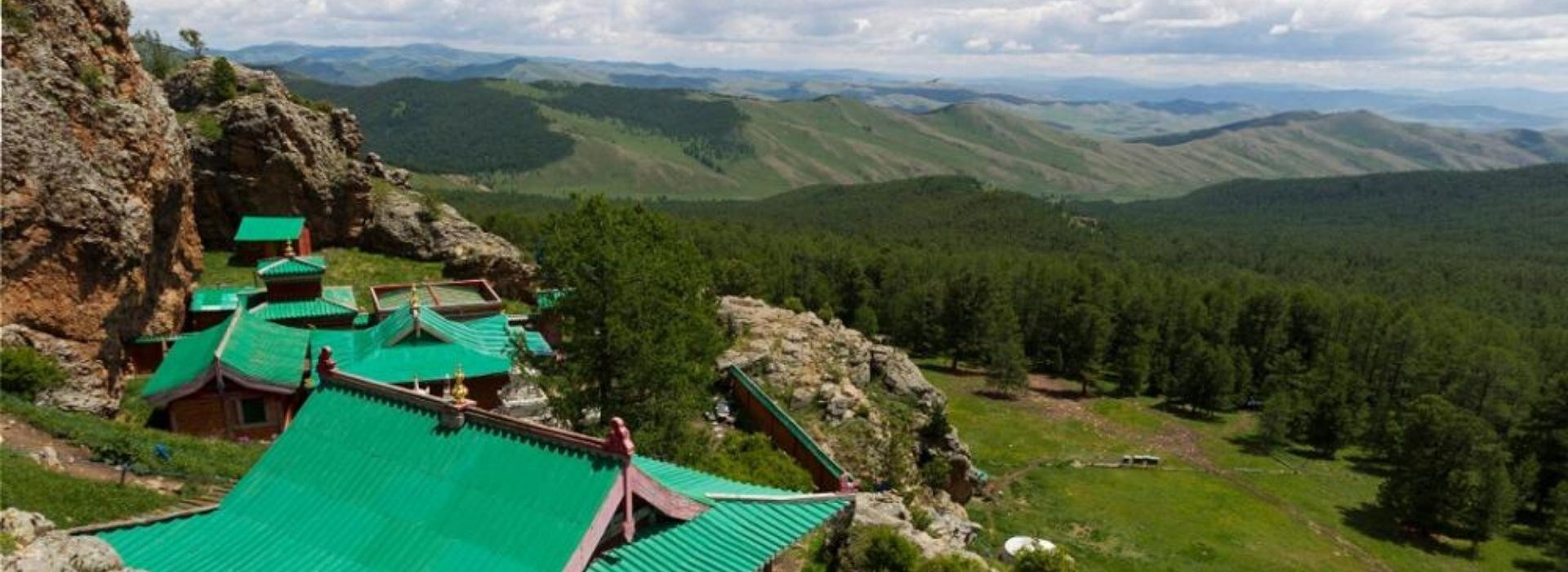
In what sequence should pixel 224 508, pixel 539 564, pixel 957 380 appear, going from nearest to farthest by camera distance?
1. pixel 539 564
2. pixel 224 508
3. pixel 957 380

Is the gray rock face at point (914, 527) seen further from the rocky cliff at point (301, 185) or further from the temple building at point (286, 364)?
the rocky cliff at point (301, 185)

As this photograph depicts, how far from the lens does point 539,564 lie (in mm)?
14375

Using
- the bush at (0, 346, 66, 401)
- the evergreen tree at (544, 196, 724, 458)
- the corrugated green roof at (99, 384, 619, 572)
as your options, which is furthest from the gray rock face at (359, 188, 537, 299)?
the corrugated green roof at (99, 384, 619, 572)

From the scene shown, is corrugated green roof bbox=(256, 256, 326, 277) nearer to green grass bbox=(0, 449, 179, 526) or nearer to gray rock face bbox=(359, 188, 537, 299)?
gray rock face bbox=(359, 188, 537, 299)

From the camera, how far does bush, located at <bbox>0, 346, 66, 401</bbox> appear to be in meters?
28.9

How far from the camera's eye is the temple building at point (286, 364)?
34062 mm

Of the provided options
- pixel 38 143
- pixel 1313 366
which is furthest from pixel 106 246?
pixel 1313 366

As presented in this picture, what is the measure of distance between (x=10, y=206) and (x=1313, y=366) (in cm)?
12145

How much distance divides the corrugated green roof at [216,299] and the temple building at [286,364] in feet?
28.0

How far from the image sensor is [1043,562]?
21281mm

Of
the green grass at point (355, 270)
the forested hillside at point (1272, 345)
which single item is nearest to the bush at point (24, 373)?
the green grass at point (355, 270)

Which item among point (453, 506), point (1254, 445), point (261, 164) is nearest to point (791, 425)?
point (453, 506)

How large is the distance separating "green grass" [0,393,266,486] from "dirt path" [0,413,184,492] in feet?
0.71

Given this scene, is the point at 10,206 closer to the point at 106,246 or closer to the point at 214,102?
the point at 106,246
